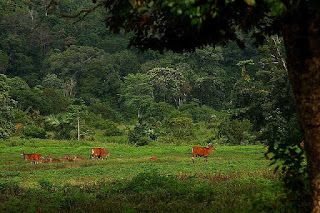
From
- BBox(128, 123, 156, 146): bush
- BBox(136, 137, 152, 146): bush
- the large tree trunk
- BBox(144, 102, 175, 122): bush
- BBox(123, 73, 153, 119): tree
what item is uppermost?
BBox(123, 73, 153, 119): tree

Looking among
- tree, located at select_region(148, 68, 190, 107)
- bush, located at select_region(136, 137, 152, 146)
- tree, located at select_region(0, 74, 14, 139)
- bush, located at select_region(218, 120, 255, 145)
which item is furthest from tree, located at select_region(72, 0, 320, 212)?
tree, located at select_region(148, 68, 190, 107)

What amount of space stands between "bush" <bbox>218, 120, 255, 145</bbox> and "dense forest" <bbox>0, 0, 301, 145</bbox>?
83mm

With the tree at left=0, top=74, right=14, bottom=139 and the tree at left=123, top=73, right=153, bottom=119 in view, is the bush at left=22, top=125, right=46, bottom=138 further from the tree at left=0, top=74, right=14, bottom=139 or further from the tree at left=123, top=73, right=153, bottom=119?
the tree at left=123, top=73, right=153, bottom=119

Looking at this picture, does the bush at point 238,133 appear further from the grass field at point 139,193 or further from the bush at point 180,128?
the grass field at point 139,193

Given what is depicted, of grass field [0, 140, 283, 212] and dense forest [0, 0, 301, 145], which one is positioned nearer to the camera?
grass field [0, 140, 283, 212]

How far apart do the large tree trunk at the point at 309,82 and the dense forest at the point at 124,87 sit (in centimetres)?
2162

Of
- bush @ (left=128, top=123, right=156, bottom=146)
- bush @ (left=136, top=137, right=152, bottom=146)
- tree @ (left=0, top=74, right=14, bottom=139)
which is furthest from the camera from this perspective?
bush @ (left=128, top=123, right=156, bottom=146)

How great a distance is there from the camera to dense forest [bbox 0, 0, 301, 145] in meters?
35.0

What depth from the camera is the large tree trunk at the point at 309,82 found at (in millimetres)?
6000

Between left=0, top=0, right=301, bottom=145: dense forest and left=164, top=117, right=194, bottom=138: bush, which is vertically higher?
left=0, top=0, right=301, bottom=145: dense forest

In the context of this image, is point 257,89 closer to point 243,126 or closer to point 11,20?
point 243,126

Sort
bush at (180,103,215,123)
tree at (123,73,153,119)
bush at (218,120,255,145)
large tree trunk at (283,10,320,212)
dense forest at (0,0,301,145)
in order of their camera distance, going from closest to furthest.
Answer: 1. large tree trunk at (283,10,320,212)
2. bush at (218,120,255,145)
3. dense forest at (0,0,301,145)
4. bush at (180,103,215,123)
5. tree at (123,73,153,119)

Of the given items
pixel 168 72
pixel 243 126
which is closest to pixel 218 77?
pixel 168 72

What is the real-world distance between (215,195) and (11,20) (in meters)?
74.9
